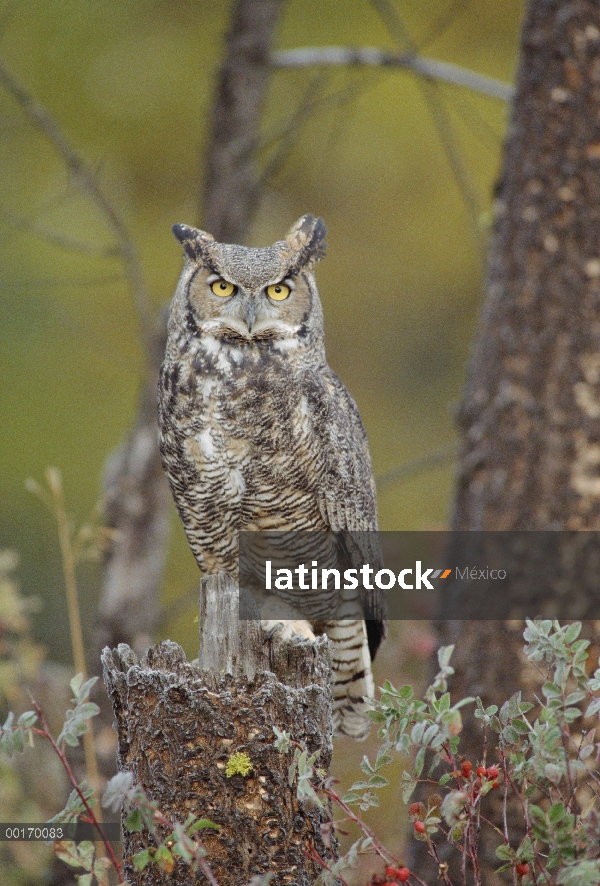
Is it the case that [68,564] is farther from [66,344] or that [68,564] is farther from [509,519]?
[66,344]

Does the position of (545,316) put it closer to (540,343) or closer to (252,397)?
(540,343)

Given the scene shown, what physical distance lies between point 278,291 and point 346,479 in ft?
1.80

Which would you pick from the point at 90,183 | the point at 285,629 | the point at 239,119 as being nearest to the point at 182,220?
the point at 239,119

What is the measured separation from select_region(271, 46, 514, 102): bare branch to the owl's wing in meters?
2.29

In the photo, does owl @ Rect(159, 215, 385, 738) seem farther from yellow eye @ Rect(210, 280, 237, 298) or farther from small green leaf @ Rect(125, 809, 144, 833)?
small green leaf @ Rect(125, 809, 144, 833)

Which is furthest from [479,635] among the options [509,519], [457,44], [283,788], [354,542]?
[457,44]

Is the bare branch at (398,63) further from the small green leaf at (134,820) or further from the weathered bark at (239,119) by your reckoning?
the small green leaf at (134,820)

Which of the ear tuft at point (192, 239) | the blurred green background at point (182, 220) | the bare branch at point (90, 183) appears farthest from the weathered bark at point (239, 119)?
the ear tuft at point (192, 239)

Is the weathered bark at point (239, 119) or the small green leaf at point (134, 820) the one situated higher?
the weathered bark at point (239, 119)

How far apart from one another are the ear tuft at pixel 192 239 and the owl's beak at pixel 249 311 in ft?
0.68

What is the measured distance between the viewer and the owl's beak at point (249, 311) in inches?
91.0

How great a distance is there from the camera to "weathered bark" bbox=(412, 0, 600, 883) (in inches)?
126

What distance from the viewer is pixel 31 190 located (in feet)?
23.2

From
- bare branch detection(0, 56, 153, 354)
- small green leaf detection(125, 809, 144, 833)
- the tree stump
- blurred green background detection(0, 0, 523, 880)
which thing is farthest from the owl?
blurred green background detection(0, 0, 523, 880)
